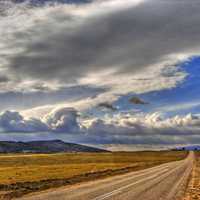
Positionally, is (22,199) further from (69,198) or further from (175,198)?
(175,198)

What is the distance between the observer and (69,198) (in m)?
Answer: 25.4

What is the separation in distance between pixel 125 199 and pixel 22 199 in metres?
6.35

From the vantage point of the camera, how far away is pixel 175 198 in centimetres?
2717

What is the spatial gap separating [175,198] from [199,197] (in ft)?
7.03

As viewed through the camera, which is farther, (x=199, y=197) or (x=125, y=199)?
(x=199, y=197)

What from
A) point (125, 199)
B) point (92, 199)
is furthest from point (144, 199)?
point (92, 199)

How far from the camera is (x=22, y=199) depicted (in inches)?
1001

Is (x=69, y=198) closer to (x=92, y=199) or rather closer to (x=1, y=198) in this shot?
(x=92, y=199)

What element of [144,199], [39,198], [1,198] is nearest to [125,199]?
[144,199]

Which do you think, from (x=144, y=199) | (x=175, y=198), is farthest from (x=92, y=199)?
(x=175, y=198)

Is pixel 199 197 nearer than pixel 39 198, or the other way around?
pixel 39 198

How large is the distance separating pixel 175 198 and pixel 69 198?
709 centimetres

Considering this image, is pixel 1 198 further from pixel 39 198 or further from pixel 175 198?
pixel 175 198

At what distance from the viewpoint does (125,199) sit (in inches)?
994
